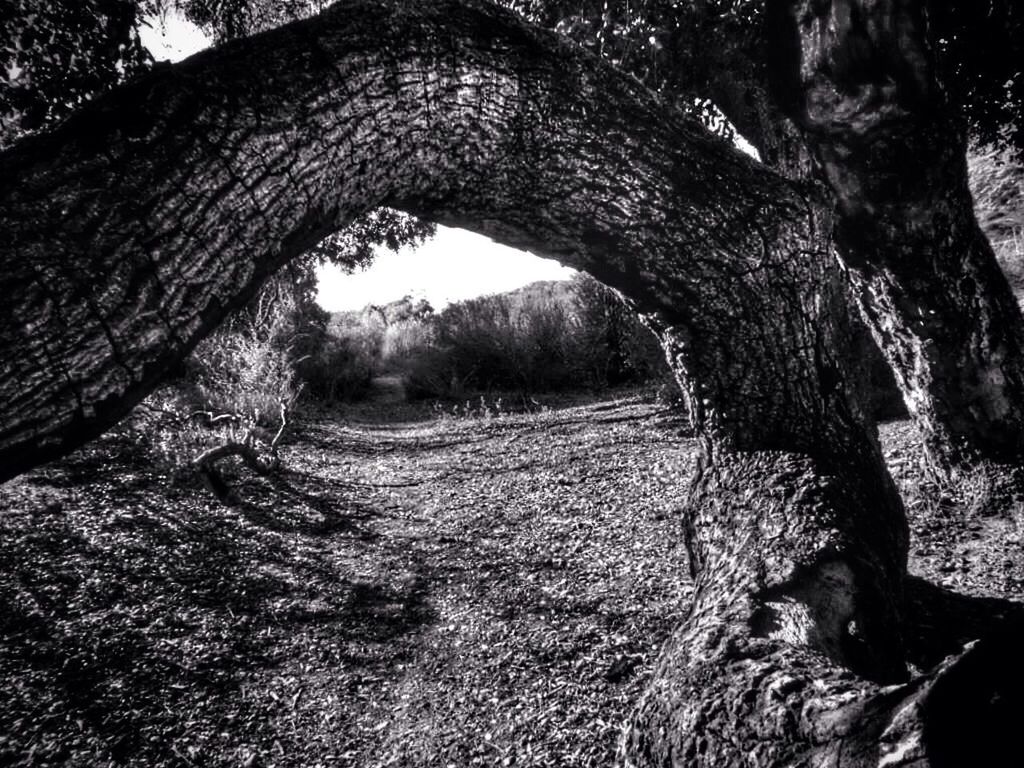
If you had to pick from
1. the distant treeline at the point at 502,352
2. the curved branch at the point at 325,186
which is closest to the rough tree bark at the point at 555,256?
the curved branch at the point at 325,186

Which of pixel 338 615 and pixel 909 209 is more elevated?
pixel 909 209

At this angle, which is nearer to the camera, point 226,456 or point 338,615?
point 338,615

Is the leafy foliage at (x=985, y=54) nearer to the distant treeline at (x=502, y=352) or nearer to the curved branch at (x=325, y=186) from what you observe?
the curved branch at (x=325, y=186)

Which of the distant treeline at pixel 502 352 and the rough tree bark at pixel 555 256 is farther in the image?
the distant treeline at pixel 502 352

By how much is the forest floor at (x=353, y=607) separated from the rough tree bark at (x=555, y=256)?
0.84 meters

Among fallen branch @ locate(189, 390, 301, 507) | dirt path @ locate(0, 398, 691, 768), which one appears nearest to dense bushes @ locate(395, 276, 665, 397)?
fallen branch @ locate(189, 390, 301, 507)

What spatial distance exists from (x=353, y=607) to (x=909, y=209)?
3.28m

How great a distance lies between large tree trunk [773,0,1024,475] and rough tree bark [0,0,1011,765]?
0.89 metres

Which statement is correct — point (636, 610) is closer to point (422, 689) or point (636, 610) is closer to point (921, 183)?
point (422, 689)

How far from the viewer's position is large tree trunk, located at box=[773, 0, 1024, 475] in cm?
241

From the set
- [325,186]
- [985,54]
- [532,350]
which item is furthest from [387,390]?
[325,186]

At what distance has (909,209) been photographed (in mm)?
2539

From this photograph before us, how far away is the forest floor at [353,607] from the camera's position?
2.21 m

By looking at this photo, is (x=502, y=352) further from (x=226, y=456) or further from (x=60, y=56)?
(x=60, y=56)
